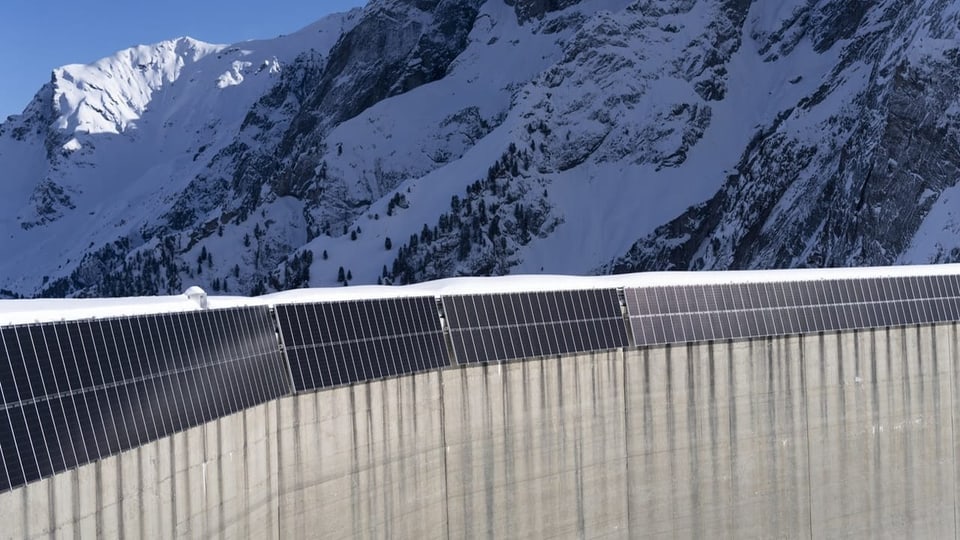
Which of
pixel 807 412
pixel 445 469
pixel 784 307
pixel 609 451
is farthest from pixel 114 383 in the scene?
pixel 807 412

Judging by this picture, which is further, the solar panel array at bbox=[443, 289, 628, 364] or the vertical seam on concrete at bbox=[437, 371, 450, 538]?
the solar panel array at bbox=[443, 289, 628, 364]

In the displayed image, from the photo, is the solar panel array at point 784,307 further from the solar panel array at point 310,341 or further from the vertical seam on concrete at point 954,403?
the vertical seam on concrete at point 954,403

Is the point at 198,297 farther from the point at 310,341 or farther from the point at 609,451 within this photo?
the point at 609,451

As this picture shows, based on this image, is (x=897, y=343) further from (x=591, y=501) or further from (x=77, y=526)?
(x=77, y=526)

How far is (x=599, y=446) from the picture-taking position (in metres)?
39.9

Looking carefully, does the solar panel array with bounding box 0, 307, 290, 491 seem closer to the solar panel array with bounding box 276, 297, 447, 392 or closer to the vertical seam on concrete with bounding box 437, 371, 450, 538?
the solar panel array with bounding box 276, 297, 447, 392

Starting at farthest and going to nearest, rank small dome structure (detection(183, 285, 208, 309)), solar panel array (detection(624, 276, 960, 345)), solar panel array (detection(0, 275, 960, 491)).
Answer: solar panel array (detection(624, 276, 960, 345))
small dome structure (detection(183, 285, 208, 309))
solar panel array (detection(0, 275, 960, 491))

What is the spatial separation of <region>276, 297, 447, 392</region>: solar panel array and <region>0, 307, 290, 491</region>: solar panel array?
67.3 inches

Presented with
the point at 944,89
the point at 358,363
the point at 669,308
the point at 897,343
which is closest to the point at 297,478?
the point at 358,363

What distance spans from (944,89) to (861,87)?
145 feet

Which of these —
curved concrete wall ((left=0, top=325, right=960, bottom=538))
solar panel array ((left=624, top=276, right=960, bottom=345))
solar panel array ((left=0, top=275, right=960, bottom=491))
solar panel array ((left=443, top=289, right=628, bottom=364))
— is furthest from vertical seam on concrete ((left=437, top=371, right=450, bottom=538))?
solar panel array ((left=624, top=276, right=960, bottom=345))

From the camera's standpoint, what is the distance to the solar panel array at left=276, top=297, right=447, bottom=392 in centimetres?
3278

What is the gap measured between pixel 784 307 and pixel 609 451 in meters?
9.04

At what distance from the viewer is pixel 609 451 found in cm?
4019
